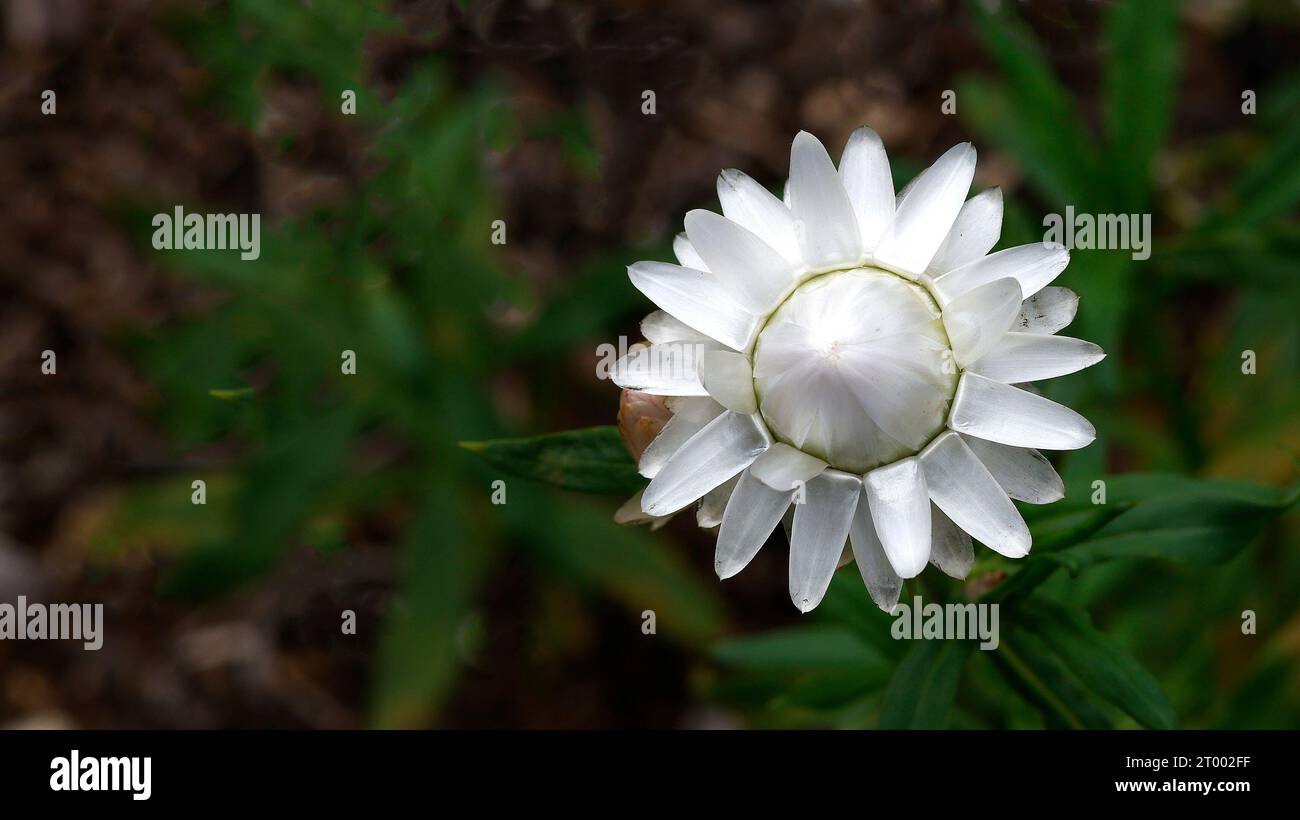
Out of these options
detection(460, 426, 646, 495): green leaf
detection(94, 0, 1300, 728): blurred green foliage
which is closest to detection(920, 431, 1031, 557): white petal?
detection(460, 426, 646, 495): green leaf

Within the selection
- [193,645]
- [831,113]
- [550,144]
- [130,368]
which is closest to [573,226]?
[550,144]

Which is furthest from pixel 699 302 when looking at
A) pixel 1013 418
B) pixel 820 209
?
pixel 1013 418

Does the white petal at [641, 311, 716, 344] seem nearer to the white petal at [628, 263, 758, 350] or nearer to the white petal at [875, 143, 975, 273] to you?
the white petal at [628, 263, 758, 350]

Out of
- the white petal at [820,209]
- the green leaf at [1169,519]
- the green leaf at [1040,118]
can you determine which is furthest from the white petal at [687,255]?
the green leaf at [1040,118]

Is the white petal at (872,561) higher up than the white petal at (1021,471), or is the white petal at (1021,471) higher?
the white petal at (1021,471)

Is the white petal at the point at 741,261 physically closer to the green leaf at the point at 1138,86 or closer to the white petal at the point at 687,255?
the white petal at the point at 687,255

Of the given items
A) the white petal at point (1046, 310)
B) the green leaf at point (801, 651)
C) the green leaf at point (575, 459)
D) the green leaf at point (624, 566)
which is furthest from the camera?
the green leaf at point (624, 566)

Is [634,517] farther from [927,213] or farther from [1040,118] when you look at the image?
[1040,118]

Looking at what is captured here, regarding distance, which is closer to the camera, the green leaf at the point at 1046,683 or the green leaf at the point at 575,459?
the green leaf at the point at 575,459

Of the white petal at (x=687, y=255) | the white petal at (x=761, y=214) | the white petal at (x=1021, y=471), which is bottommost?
the white petal at (x=1021, y=471)
